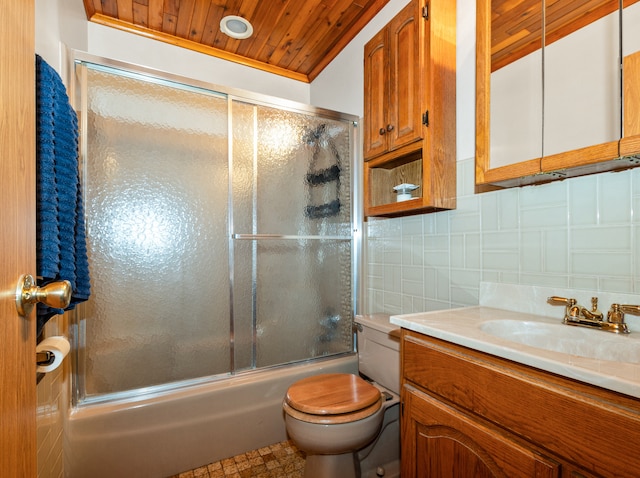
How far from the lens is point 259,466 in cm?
156

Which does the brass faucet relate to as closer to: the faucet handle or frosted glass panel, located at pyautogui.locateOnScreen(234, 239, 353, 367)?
the faucet handle

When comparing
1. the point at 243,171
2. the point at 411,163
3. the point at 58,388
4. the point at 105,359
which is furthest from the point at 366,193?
the point at 58,388

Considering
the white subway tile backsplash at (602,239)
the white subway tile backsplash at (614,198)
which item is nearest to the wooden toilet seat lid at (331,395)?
the white subway tile backsplash at (602,239)

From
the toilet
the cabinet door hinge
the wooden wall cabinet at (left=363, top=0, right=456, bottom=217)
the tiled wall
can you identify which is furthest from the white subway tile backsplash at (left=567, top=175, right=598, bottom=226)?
the toilet

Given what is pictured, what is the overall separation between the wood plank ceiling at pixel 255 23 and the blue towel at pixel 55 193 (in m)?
1.42

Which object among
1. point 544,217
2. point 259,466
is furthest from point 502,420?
point 259,466

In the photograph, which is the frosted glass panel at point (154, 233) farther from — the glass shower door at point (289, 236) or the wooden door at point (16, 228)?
the wooden door at point (16, 228)

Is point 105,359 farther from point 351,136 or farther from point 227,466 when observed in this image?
point 351,136

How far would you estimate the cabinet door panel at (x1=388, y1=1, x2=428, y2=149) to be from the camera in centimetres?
145

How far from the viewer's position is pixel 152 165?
1.57 m

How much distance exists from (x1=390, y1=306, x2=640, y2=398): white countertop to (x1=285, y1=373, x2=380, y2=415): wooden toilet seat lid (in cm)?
43

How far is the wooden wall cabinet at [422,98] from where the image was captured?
1.43 m

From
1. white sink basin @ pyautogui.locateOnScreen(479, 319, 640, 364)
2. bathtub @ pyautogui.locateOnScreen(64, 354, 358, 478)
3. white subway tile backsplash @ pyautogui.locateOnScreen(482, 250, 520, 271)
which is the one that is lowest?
bathtub @ pyautogui.locateOnScreen(64, 354, 358, 478)

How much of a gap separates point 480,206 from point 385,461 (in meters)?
1.23
